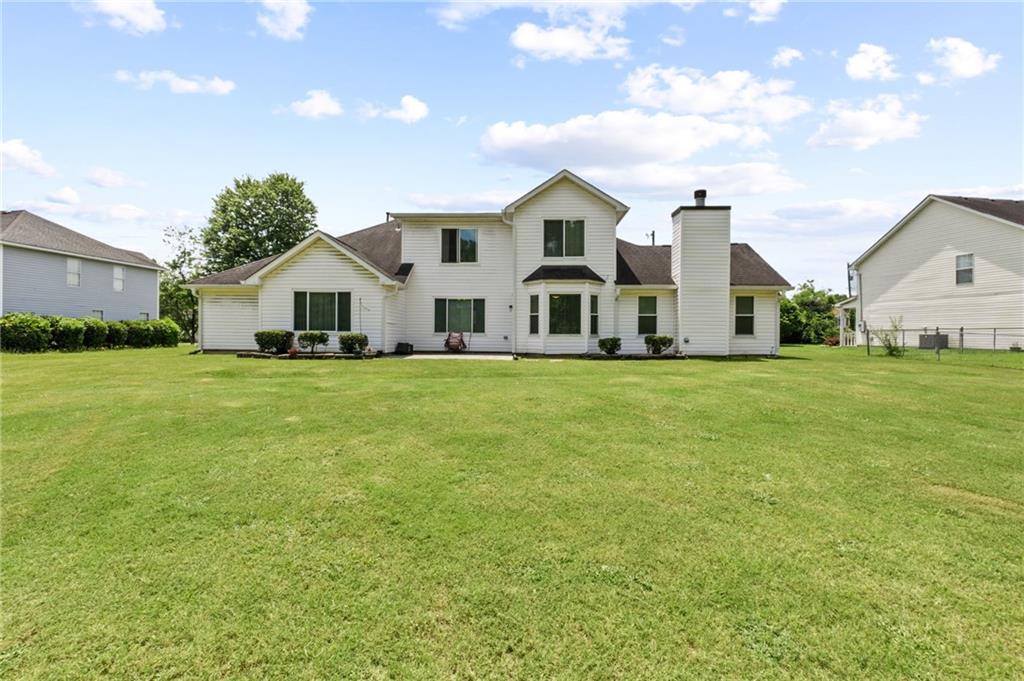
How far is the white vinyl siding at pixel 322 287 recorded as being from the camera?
19016mm

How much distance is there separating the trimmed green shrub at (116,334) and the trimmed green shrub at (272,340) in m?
12.0

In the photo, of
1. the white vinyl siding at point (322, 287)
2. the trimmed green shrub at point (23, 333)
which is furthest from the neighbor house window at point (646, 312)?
the trimmed green shrub at point (23, 333)

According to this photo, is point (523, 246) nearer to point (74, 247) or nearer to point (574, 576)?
point (574, 576)

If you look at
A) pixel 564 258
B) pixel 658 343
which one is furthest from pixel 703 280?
pixel 564 258

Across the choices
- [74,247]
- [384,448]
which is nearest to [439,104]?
[384,448]

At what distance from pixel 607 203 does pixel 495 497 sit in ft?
58.0

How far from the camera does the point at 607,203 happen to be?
20.0 m

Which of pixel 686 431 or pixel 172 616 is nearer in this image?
pixel 172 616

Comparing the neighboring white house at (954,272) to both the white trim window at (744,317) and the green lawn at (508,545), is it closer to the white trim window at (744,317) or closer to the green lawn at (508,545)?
the white trim window at (744,317)

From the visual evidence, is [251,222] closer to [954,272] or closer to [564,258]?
[564,258]

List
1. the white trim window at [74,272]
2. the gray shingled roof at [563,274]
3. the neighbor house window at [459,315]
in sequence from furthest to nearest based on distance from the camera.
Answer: the white trim window at [74,272] → the neighbor house window at [459,315] → the gray shingled roof at [563,274]

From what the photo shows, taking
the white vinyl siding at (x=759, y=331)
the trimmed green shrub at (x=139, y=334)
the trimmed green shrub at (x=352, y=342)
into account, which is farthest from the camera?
the trimmed green shrub at (x=139, y=334)

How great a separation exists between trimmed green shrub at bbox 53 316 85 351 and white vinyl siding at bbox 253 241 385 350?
9969 millimetres

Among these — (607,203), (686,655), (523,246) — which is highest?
(607,203)
